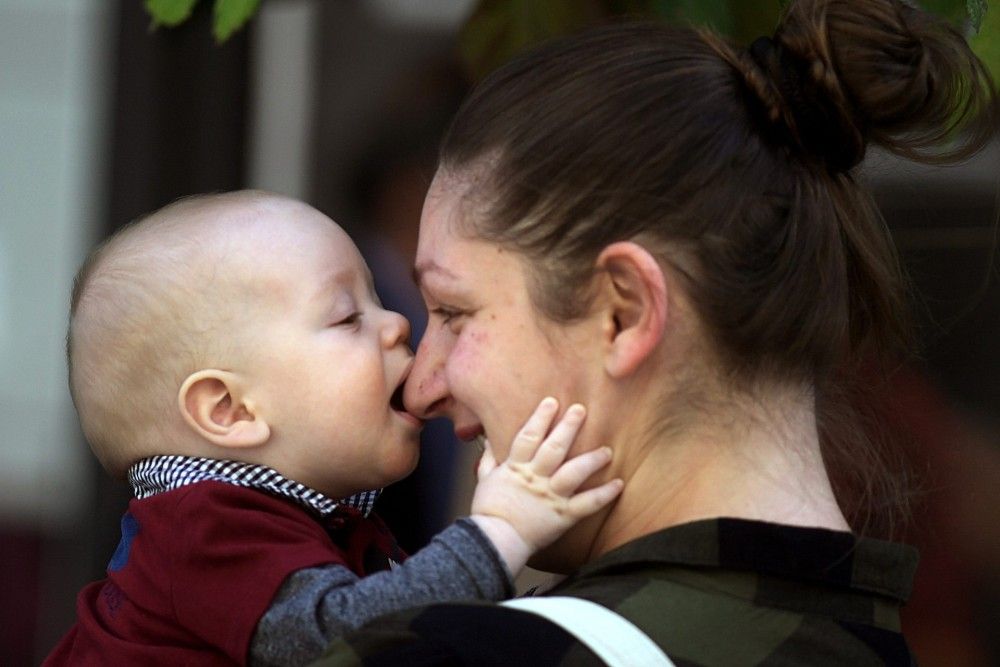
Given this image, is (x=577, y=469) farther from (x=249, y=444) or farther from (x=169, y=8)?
(x=169, y=8)

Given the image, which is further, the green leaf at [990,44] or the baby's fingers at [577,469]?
the green leaf at [990,44]

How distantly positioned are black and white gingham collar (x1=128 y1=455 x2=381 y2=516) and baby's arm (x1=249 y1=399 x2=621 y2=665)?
226mm

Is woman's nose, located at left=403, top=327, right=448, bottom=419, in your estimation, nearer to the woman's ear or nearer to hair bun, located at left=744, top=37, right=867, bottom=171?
the woman's ear

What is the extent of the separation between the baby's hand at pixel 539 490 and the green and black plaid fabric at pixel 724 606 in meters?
0.09

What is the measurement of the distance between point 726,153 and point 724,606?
19.2 inches

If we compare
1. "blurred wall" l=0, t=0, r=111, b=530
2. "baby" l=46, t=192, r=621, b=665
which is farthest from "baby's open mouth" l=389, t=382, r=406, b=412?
"blurred wall" l=0, t=0, r=111, b=530

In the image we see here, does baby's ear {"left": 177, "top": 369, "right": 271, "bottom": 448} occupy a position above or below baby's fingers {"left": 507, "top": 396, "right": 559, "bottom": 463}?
below

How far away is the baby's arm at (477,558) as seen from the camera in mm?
1700

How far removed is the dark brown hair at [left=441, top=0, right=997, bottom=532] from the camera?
5.46 feet

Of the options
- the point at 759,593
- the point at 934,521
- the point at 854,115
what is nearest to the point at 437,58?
the point at 934,521

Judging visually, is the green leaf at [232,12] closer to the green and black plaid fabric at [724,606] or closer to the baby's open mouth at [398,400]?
the baby's open mouth at [398,400]

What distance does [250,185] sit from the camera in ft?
13.3

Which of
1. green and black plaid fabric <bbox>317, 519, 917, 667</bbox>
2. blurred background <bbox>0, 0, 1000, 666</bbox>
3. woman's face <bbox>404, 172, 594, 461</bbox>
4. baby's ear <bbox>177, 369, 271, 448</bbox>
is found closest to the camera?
green and black plaid fabric <bbox>317, 519, 917, 667</bbox>

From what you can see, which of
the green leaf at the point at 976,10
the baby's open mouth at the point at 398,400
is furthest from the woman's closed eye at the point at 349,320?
the green leaf at the point at 976,10
